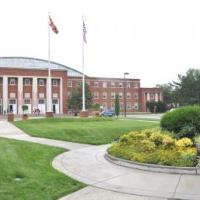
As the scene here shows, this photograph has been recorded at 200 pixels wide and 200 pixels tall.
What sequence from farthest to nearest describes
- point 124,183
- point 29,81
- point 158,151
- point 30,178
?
point 29,81, point 158,151, point 30,178, point 124,183

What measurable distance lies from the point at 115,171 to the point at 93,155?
393cm

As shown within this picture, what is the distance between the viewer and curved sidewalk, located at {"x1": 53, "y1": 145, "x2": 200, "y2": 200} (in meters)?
9.86

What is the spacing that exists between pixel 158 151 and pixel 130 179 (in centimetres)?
253

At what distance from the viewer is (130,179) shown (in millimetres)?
11398

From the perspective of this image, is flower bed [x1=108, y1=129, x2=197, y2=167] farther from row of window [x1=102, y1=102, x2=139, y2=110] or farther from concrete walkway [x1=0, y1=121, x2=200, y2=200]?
row of window [x1=102, y1=102, x2=139, y2=110]

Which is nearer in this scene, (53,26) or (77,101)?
(53,26)

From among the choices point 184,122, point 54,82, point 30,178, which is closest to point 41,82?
point 54,82

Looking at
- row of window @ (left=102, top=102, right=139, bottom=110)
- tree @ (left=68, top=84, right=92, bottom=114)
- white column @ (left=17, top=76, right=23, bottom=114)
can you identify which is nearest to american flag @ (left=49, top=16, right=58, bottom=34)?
tree @ (left=68, top=84, right=92, bottom=114)

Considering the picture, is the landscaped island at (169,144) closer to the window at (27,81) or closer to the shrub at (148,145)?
the shrub at (148,145)

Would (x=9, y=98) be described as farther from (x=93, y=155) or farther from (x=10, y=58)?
(x=93, y=155)

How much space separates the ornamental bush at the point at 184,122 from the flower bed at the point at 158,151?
5.01ft

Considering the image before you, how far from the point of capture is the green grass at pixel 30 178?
9716 millimetres

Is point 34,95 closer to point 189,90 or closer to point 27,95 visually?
point 27,95

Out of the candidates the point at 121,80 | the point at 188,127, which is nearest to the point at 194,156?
the point at 188,127
